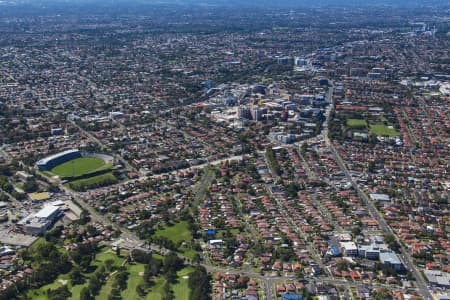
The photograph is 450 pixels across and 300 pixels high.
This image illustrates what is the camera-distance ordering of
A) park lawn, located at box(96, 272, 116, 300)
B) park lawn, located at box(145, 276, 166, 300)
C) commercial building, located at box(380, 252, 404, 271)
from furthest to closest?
commercial building, located at box(380, 252, 404, 271), park lawn, located at box(96, 272, 116, 300), park lawn, located at box(145, 276, 166, 300)

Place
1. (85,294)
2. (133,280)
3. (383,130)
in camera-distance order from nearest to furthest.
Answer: (85,294)
(133,280)
(383,130)

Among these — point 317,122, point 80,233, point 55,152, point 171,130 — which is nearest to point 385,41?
point 317,122

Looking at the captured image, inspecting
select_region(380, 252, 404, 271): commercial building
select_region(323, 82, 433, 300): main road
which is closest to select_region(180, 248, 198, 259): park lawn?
select_region(380, 252, 404, 271): commercial building

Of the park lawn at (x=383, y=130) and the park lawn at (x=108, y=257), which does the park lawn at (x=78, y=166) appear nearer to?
the park lawn at (x=108, y=257)

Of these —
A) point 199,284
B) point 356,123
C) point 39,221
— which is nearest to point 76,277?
point 199,284

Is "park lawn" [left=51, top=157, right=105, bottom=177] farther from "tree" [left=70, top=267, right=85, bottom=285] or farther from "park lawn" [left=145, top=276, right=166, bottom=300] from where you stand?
"park lawn" [left=145, top=276, right=166, bottom=300]

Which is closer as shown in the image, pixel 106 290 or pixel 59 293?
pixel 59 293

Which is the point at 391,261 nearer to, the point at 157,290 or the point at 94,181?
the point at 157,290
